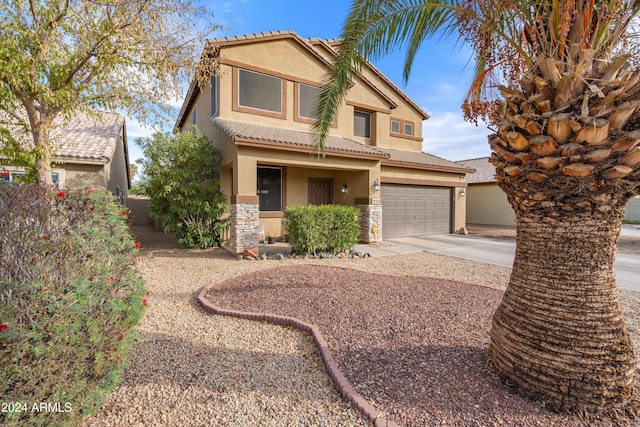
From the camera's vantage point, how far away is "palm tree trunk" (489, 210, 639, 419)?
8.20 feet

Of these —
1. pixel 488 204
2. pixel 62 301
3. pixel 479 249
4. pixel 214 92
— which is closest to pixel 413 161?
pixel 479 249

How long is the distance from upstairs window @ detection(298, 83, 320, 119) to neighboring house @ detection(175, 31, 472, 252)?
0.13ft

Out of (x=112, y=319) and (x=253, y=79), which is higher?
(x=253, y=79)

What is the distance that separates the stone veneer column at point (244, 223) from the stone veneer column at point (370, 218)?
4292mm

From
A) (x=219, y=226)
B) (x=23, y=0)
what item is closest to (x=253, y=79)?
(x=219, y=226)

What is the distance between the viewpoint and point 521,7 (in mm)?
3166

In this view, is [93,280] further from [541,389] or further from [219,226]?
[219,226]

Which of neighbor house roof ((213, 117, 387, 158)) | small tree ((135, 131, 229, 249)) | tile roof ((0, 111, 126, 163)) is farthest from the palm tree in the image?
tile roof ((0, 111, 126, 163))

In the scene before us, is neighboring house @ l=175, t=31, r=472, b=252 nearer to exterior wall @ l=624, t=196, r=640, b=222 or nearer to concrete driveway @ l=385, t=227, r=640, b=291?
concrete driveway @ l=385, t=227, r=640, b=291

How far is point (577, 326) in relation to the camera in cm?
254

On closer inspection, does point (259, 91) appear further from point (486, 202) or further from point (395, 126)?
point (486, 202)

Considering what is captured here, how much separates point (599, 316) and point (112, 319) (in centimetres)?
385

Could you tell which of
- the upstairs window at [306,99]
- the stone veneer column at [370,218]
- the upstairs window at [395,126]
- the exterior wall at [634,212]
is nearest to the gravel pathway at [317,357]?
the stone veneer column at [370,218]

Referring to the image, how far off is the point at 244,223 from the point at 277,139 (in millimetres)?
2871
